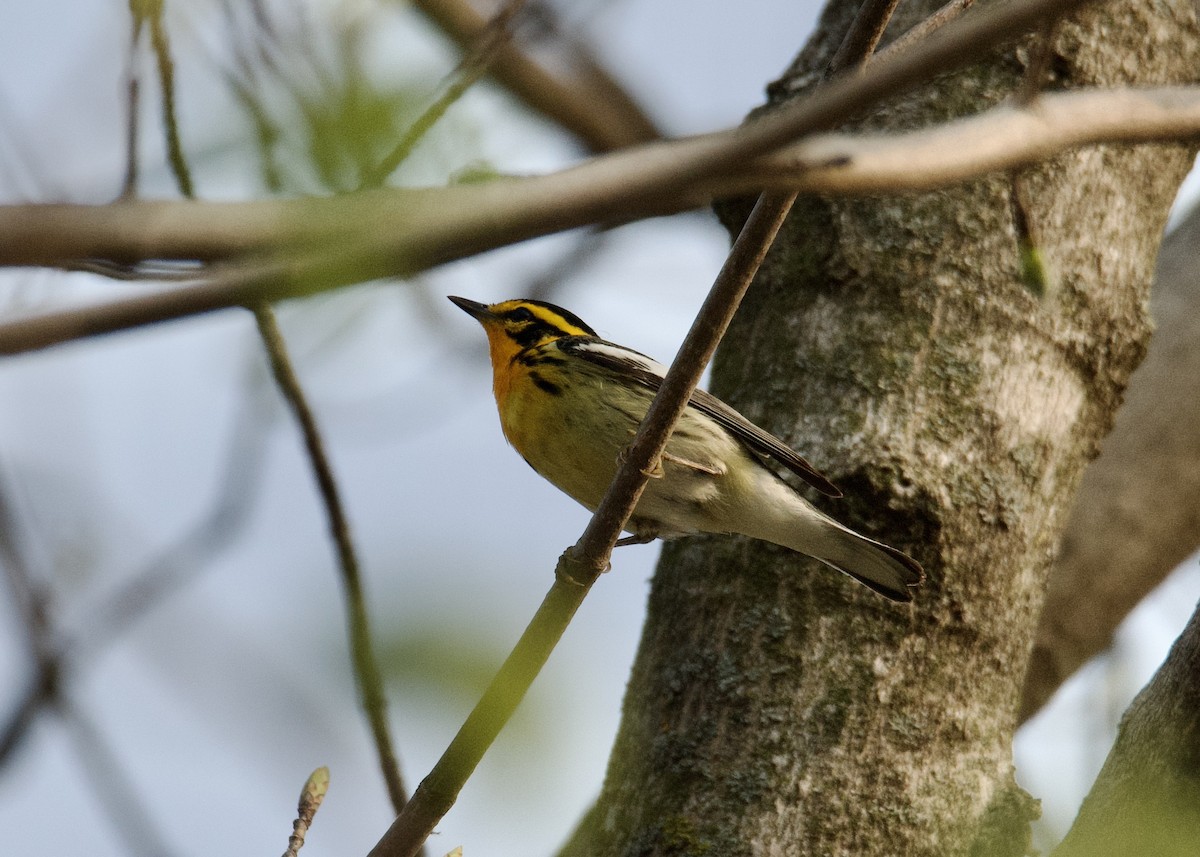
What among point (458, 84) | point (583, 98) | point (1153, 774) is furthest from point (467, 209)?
point (583, 98)

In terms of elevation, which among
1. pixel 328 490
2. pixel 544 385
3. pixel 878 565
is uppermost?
pixel 544 385

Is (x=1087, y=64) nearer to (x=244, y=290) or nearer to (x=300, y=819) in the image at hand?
(x=300, y=819)

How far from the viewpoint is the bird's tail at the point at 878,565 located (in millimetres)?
3686

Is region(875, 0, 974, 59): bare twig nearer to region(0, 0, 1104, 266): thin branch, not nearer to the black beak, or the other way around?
region(0, 0, 1104, 266): thin branch

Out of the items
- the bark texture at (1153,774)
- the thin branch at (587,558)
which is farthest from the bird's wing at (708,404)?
the bark texture at (1153,774)

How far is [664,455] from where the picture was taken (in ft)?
13.7

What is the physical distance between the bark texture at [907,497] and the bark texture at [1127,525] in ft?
5.99

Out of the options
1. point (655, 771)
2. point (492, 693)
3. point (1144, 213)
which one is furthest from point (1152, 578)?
point (492, 693)

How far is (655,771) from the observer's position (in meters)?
3.66

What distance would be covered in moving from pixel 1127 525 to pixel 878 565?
113 inches

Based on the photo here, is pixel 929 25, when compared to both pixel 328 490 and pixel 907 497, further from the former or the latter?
pixel 328 490

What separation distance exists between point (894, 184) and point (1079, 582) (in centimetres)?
493

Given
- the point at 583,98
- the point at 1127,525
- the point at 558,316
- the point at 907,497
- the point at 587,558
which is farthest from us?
the point at 583,98

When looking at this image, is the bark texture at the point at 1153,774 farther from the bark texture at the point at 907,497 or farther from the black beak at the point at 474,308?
the black beak at the point at 474,308
